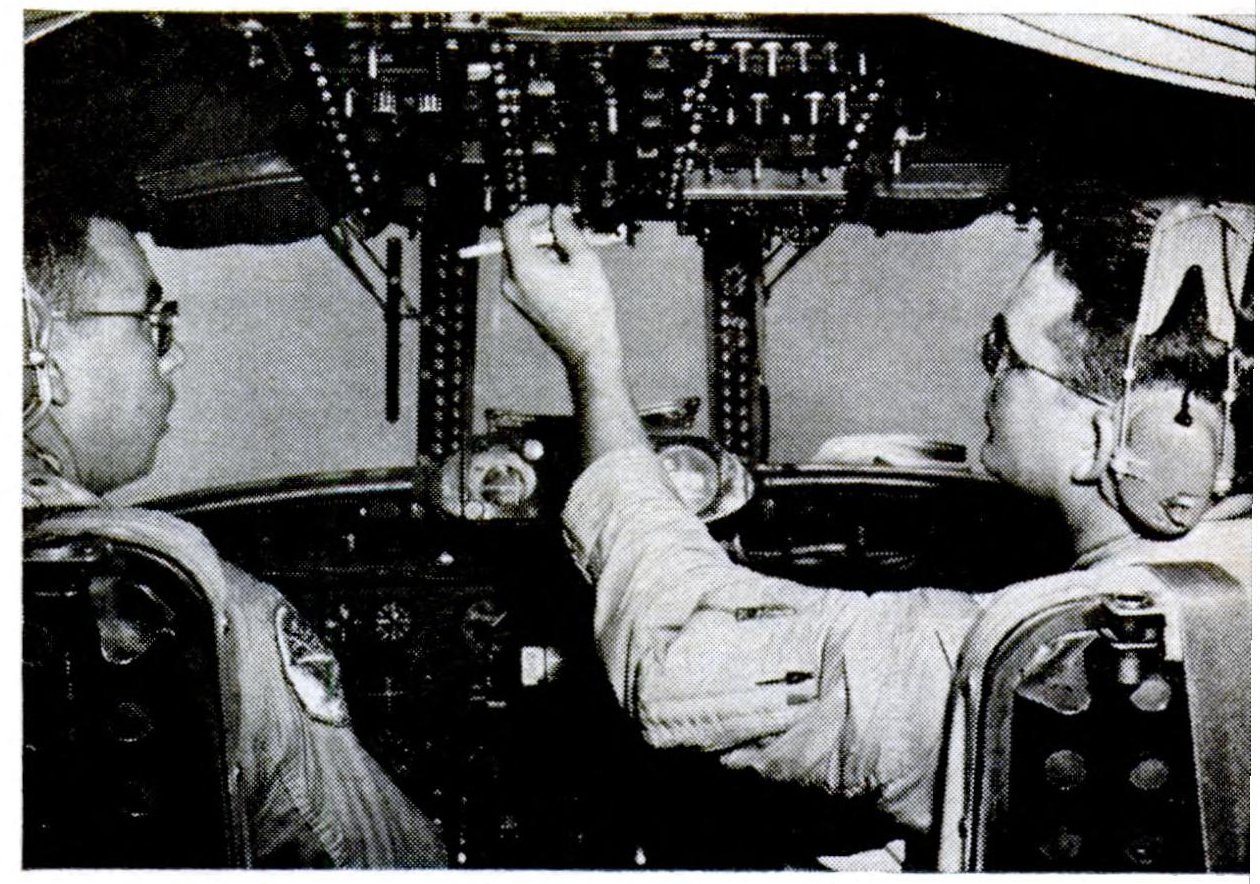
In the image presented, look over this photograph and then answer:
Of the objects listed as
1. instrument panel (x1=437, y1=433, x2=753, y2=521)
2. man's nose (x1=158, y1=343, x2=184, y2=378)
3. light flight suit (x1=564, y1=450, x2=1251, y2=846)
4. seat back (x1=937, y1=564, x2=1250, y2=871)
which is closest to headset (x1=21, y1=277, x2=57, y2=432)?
man's nose (x1=158, y1=343, x2=184, y2=378)

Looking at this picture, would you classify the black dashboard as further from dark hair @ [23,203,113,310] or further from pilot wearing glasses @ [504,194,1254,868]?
dark hair @ [23,203,113,310]

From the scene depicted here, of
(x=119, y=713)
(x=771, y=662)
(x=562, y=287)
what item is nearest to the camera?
(x=771, y=662)

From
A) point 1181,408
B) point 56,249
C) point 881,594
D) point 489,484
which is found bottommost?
point 881,594

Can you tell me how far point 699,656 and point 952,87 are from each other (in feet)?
2.74

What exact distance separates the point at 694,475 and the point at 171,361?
29.6 inches

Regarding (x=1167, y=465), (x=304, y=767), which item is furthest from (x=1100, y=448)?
(x=304, y=767)

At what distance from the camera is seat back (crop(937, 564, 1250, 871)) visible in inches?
43.4

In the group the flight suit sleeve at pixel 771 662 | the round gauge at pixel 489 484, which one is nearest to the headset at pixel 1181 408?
the flight suit sleeve at pixel 771 662

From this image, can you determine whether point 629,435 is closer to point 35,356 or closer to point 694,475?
point 694,475

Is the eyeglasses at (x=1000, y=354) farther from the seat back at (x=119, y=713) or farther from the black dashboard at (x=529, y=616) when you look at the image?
the seat back at (x=119, y=713)

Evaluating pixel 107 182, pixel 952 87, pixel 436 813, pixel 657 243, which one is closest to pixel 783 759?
pixel 436 813

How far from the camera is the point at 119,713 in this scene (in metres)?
1.23

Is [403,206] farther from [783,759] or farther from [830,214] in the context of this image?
[783,759]

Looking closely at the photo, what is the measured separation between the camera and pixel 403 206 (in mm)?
1348
